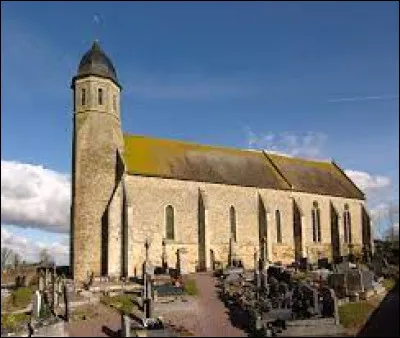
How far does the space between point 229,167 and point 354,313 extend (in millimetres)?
20367

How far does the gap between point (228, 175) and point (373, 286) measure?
15883 millimetres

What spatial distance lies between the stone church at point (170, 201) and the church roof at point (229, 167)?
100mm

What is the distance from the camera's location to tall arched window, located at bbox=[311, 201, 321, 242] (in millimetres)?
48062

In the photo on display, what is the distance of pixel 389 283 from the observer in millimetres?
34438

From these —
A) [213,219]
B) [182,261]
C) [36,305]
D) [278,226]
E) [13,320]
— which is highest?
[213,219]

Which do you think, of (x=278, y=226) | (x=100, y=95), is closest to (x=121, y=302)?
(x=100, y=95)

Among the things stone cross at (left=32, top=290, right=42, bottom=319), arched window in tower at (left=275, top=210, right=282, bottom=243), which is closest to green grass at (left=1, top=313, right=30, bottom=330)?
stone cross at (left=32, top=290, right=42, bottom=319)

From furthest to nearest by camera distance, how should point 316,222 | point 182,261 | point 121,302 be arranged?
point 316,222
point 182,261
point 121,302

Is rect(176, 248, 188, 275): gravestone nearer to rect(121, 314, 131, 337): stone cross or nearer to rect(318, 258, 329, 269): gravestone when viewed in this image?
rect(318, 258, 329, 269): gravestone

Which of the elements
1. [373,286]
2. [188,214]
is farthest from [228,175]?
[373,286]

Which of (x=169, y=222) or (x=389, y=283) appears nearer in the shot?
(x=389, y=283)

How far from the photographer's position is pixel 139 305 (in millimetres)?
29234

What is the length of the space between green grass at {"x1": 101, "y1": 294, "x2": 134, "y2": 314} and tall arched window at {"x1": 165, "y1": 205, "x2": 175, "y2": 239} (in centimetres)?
918

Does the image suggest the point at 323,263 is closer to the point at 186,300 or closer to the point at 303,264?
the point at 303,264
